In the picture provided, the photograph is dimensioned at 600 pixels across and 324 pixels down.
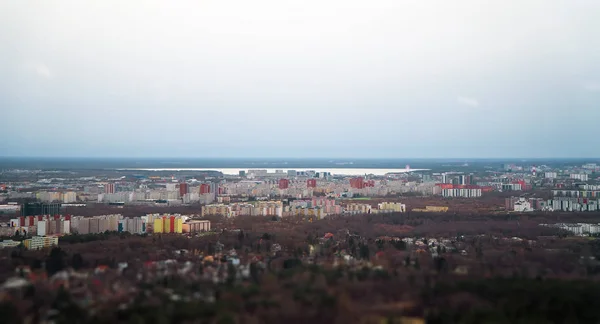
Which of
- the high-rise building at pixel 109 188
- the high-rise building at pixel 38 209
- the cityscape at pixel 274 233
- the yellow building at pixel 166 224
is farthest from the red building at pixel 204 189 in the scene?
the yellow building at pixel 166 224

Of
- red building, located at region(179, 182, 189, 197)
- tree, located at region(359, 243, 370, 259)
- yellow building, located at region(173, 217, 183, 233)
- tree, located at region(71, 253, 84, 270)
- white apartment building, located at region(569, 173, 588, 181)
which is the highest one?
white apartment building, located at region(569, 173, 588, 181)

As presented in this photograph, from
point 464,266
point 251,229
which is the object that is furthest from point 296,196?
point 464,266

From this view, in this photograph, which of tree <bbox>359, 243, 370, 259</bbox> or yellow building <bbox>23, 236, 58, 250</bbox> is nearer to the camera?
tree <bbox>359, 243, 370, 259</bbox>

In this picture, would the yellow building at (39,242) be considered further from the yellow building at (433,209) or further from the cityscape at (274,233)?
the yellow building at (433,209)

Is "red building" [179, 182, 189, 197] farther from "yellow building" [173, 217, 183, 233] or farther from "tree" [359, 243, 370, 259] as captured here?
"tree" [359, 243, 370, 259]

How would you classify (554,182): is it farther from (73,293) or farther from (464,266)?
(73,293)

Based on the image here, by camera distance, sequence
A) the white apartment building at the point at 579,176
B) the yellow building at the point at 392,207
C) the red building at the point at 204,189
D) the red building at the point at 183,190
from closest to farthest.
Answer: the yellow building at the point at 392,207, the red building at the point at 183,190, the red building at the point at 204,189, the white apartment building at the point at 579,176

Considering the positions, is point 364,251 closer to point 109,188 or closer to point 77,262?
point 77,262

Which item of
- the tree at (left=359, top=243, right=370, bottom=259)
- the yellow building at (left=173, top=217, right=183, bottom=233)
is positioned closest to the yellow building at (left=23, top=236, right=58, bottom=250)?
the yellow building at (left=173, top=217, right=183, bottom=233)
